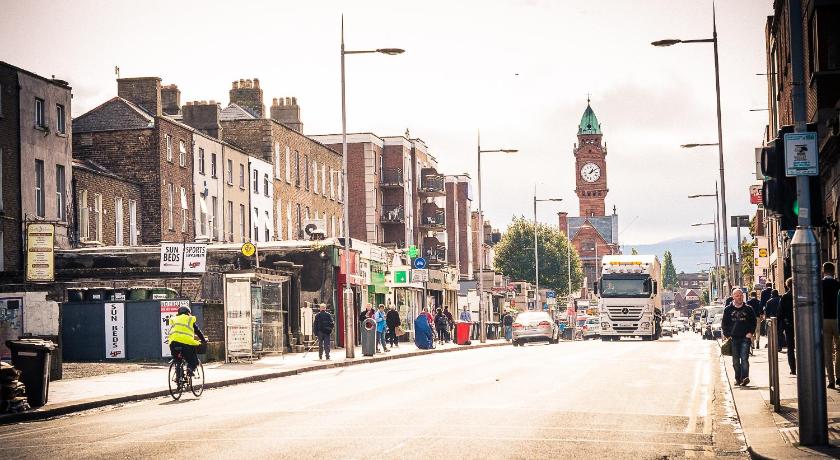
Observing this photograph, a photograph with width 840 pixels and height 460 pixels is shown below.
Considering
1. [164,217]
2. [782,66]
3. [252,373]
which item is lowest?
[252,373]

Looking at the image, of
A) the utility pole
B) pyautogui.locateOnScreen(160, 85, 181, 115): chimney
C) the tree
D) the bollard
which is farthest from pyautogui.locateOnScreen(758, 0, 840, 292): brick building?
the tree

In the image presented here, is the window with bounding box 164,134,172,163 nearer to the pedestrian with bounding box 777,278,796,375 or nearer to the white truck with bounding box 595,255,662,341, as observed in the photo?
the white truck with bounding box 595,255,662,341

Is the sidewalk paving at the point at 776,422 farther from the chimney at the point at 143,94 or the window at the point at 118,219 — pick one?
the chimney at the point at 143,94

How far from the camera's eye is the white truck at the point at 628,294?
59.3m

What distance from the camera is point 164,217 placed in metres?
52.6

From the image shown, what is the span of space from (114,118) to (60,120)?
5.40 metres

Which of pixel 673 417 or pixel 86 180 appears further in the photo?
pixel 86 180

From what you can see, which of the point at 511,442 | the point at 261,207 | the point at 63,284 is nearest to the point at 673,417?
the point at 511,442

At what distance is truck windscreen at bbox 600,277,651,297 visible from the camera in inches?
2333

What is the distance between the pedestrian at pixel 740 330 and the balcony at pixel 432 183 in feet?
232

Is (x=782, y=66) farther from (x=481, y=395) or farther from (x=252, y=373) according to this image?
(x=481, y=395)

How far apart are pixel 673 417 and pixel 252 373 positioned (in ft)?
50.3

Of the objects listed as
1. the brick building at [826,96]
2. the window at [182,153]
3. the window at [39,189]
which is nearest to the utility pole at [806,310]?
the brick building at [826,96]

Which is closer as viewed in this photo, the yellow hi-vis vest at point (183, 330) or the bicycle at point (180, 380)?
the bicycle at point (180, 380)
